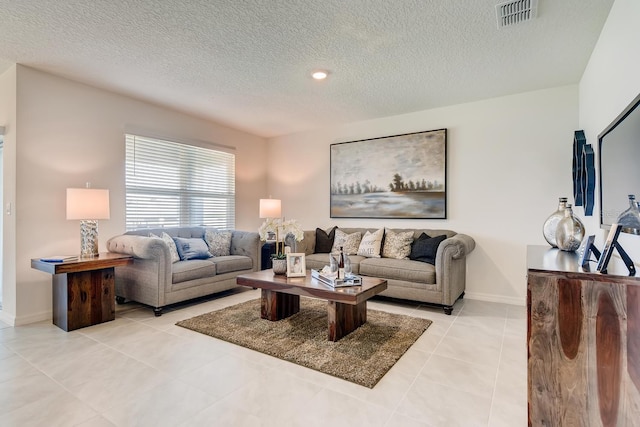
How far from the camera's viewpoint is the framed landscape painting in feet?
14.3

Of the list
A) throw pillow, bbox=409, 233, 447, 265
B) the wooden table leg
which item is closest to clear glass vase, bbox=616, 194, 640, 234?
throw pillow, bbox=409, 233, 447, 265

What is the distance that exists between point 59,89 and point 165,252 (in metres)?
2.04

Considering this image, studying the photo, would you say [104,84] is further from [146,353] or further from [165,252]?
[146,353]

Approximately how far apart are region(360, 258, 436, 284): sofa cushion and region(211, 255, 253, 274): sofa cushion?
1559 millimetres

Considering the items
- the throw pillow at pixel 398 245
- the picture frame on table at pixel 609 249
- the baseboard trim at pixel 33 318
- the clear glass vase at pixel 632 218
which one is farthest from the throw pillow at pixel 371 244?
the baseboard trim at pixel 33 318

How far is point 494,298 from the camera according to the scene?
3975mm

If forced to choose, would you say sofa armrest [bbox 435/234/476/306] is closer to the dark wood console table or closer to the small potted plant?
the small potted plant

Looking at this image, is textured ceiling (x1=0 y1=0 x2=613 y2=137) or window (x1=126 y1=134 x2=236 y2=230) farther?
window (x1=126 y1=134 x2=236 y2=230)

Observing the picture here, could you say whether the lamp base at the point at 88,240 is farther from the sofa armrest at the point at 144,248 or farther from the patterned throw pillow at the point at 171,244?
the patterned throw pillow at the point at 171,244

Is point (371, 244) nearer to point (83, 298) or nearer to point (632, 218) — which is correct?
point (632, 218)

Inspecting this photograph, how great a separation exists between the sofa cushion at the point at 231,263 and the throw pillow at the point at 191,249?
0.15 metres

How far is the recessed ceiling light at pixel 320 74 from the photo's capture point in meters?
3.22

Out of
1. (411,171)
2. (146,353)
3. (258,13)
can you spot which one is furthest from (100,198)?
(411,171)

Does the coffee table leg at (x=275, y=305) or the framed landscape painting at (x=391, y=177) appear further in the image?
the framed landscape painting at (x=391, y=177)
